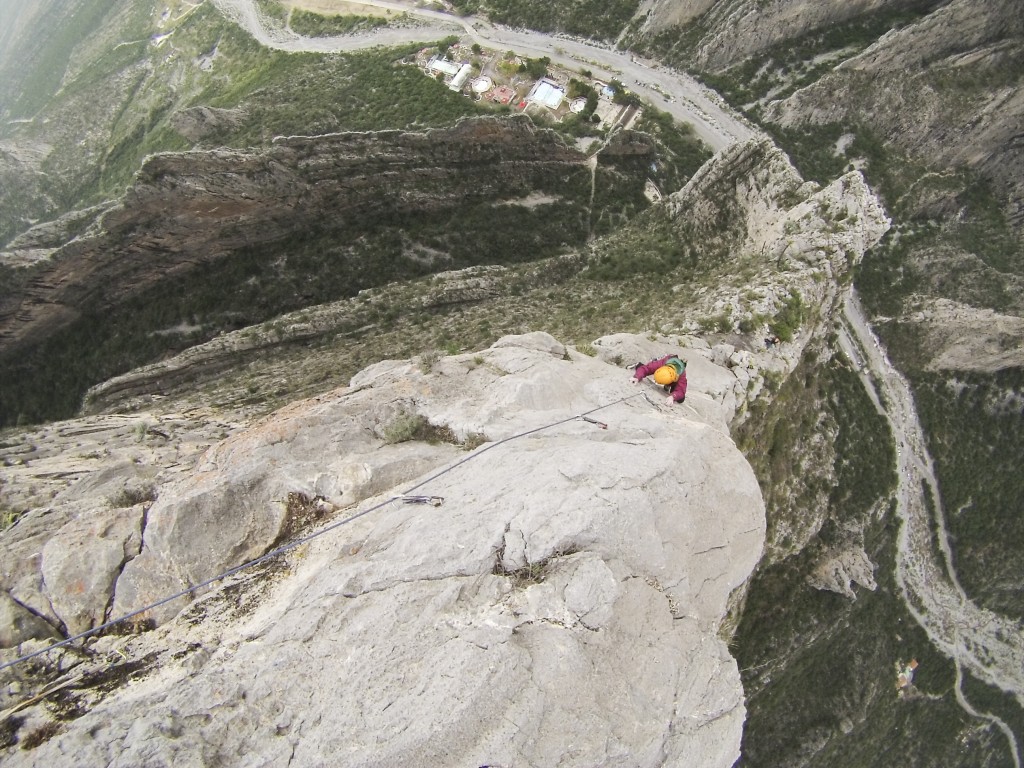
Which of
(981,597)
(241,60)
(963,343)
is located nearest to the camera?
(963,343)

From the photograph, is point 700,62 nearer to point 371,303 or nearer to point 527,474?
point 371,303

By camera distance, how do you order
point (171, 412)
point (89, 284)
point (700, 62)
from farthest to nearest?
1. point (700, 62)
2. point (89, 284)
3. point (171, 412)

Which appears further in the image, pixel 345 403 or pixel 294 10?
pixel 294 10

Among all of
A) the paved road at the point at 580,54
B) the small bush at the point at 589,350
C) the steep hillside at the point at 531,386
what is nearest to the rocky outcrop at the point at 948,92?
the steep hillside at the point at 531,386

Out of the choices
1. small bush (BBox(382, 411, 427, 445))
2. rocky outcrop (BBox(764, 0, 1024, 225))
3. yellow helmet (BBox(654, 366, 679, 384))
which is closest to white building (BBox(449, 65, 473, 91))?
rocky outcrop (BBox(764, 0, 1024, 225))

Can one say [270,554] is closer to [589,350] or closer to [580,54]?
[589,350]

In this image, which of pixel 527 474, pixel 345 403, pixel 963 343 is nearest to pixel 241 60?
pixel 345 403
